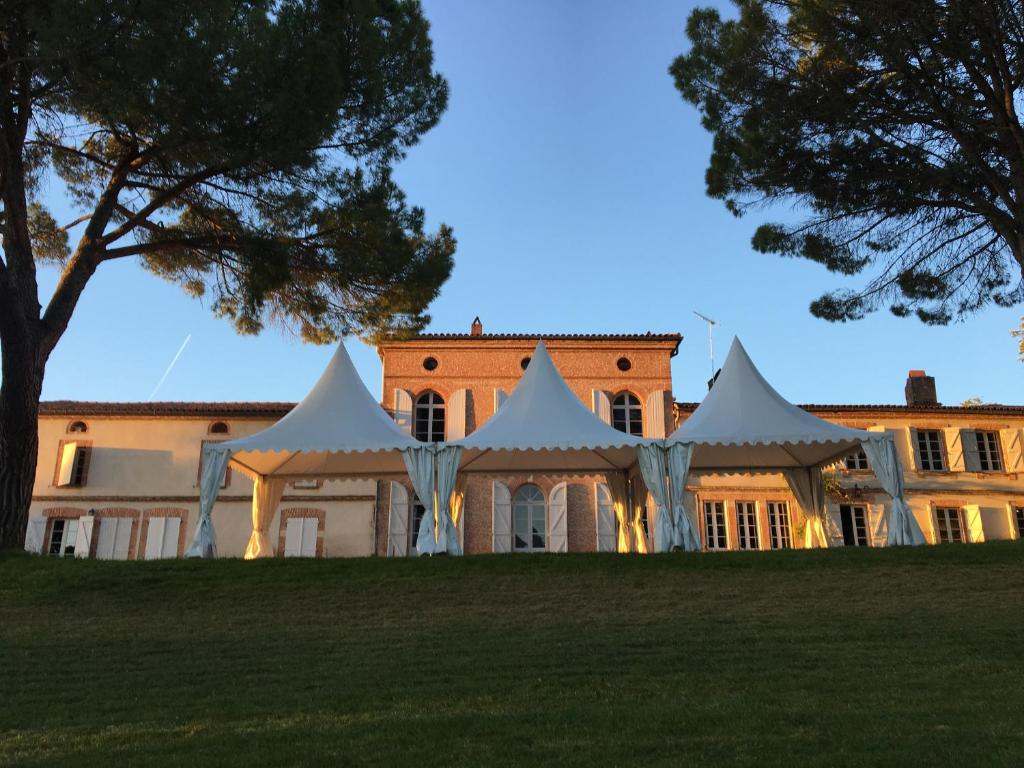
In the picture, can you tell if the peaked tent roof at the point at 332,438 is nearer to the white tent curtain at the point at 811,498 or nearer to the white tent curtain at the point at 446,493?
the white tent curtain at the point at 446,493

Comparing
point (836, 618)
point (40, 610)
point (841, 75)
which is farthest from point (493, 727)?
point (841, 75)

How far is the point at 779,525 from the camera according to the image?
1991 centimetres

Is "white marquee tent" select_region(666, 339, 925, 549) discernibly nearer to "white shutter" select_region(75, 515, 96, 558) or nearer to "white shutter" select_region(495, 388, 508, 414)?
"white shutter" select_region(495, 388, 508, 414)

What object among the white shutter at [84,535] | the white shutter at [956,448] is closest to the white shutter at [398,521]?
the white shutter at [84,535]

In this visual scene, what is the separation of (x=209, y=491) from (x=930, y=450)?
1651 centimetres

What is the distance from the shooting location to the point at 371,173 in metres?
12.2

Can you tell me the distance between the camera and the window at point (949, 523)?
20156mm

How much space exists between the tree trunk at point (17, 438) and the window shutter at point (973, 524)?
18.6 meters

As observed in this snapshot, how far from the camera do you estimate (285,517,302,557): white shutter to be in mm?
18875

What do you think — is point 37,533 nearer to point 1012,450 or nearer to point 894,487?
point 894,487

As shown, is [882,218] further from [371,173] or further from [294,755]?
[294,755]

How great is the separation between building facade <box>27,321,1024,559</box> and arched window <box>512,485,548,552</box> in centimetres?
3

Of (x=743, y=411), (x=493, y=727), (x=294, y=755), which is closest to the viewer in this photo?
(x=294, y=755)

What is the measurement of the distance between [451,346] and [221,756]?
16466 millimetres
